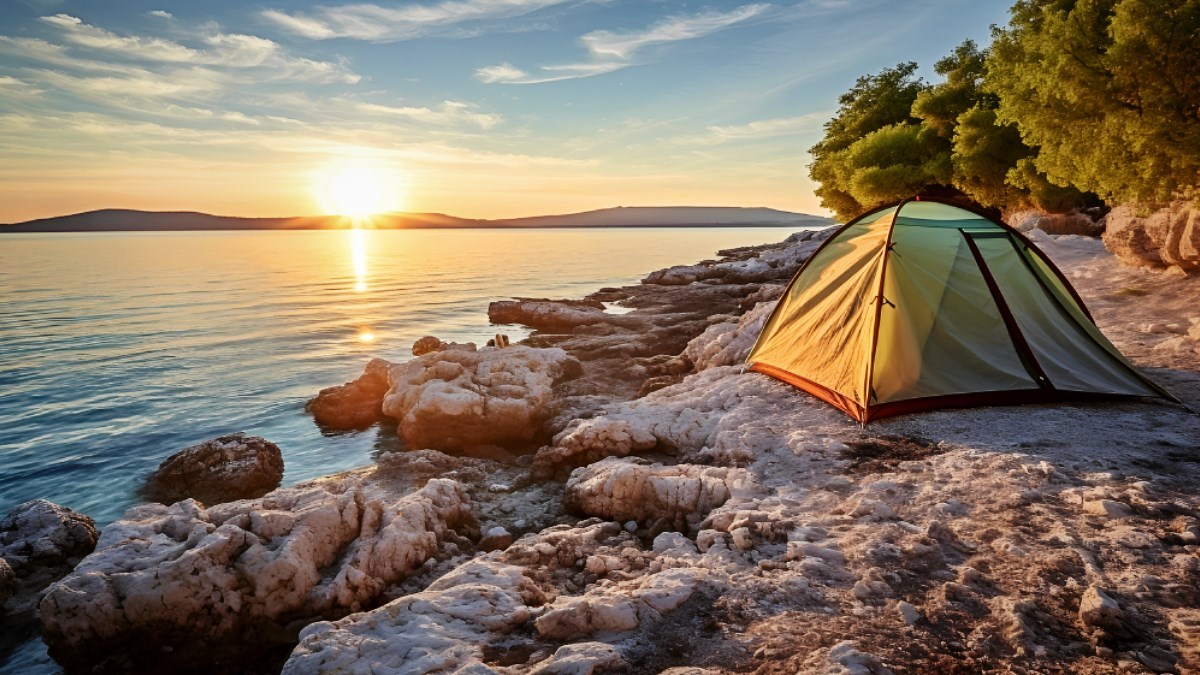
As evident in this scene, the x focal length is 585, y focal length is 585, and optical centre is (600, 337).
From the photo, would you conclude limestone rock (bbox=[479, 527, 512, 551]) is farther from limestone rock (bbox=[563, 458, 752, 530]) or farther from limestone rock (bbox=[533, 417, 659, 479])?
limestone rock (bbox=[533, 417, 659, 479])

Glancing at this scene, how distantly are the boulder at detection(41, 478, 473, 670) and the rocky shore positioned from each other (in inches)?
0.9

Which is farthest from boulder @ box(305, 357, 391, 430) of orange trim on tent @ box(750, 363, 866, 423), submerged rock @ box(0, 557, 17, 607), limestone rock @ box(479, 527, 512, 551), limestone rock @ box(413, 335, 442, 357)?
orange trim on tent @ box(750, 363, 866, 423)

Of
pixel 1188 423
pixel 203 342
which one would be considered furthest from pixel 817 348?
pixel 203 342

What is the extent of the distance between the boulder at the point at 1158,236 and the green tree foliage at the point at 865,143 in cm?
2133

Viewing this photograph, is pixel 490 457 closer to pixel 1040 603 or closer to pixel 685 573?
pixel 685 573

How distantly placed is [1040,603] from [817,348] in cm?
578

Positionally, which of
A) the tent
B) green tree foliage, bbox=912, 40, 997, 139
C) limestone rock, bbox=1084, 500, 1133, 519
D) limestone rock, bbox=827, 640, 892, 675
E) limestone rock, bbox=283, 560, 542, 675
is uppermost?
green tree foliage, bbox=912, 40, 997, 139

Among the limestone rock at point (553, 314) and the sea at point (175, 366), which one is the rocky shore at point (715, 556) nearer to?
the sea at point (175, 366)

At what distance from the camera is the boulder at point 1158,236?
13255 millimetres

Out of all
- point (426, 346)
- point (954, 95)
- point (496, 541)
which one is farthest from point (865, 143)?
point (496, 541)

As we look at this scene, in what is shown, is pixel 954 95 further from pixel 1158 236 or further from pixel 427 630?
pixel 427 630

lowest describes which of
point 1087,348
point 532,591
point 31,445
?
point 31,445

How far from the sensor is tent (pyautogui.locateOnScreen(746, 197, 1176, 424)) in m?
8.65

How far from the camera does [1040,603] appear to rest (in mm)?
4637
